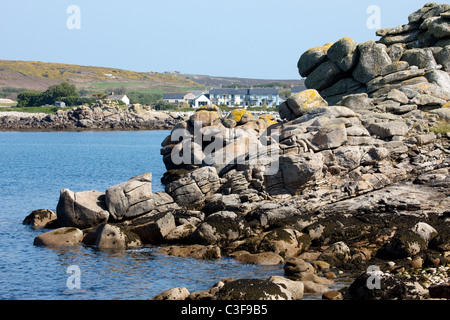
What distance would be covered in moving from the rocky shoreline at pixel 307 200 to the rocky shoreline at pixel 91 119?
106m

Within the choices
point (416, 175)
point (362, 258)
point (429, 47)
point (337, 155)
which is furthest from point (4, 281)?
point (429, 47)

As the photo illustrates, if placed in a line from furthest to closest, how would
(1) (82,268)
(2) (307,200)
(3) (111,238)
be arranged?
(2) (307,200) < (3) (111,238) < (1) (82,268)

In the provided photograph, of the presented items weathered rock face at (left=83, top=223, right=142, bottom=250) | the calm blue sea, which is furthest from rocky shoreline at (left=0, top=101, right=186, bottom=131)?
weathered rock face at (left=83, top=223, right=142, bottom=250)

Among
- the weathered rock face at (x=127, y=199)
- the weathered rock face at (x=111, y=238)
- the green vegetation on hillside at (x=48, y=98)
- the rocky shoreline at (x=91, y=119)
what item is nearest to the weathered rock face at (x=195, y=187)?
the weathered rock face at (x=127, y=199)

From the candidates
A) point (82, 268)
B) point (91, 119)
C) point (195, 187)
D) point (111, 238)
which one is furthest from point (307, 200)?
point (91, 119)

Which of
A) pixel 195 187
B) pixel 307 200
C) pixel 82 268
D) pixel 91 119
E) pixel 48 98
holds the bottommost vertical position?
pixel 82 268

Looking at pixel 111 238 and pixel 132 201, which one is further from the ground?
pixel 132 201

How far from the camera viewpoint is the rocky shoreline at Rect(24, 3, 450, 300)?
23766 mm

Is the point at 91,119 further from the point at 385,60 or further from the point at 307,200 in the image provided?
the point at 307,200

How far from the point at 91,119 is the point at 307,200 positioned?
119911mm

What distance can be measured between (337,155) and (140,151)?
5987 cm

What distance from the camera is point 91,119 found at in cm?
14538
